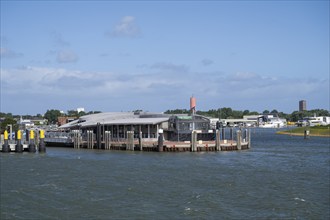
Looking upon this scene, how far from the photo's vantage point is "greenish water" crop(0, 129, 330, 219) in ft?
97.7

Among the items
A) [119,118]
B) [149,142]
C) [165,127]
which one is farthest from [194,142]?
[119,118]

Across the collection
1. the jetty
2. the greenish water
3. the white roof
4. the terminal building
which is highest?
the white roof

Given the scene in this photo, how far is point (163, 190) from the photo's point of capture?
36.5 metres

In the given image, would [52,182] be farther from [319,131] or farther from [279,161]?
[319,131]

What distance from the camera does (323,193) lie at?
36.4m

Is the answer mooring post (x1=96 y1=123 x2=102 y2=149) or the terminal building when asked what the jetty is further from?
the terminal building

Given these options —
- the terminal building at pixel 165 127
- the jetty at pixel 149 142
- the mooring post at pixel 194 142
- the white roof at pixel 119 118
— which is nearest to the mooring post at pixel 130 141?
the jetty at pixel 149 142

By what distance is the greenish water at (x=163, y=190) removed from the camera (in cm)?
2977

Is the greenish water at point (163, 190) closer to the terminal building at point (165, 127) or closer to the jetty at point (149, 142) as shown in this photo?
the jetty at point (149, 142)

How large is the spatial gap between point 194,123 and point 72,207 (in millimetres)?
49132

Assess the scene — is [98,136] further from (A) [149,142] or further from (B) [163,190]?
(B) [163,190]

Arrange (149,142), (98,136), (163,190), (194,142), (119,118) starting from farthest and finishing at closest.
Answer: (119,118) < (98,136) < (149,142) < (194,142) < (163,190)

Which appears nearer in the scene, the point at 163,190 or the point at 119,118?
the point at 163,190

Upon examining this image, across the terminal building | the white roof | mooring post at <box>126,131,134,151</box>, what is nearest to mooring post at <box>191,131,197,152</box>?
the terminal building
